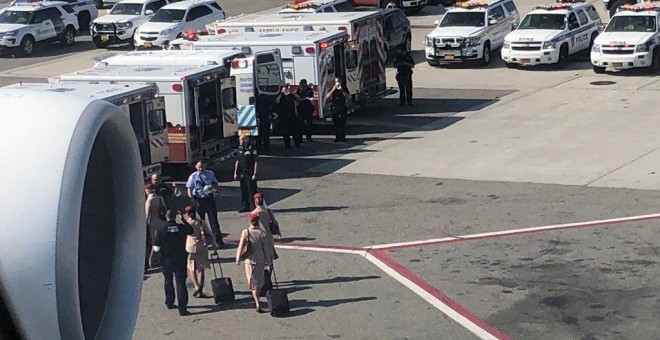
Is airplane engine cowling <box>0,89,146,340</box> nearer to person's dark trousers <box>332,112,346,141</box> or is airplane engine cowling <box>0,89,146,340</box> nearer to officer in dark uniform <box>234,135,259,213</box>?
officer in dark uniform <box>234,135,259,213</box>

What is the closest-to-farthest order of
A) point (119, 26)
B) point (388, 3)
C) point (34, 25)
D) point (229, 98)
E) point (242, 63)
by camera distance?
point (229, 98)
point (242, 63)
point (119, 26)
point (34, 25)
point (388, 3)

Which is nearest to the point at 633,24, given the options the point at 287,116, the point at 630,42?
the point at 630,42

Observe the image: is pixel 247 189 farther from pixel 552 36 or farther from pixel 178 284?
pixel 552 36

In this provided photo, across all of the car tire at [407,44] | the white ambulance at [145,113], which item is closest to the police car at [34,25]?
the car tire at [407,44]

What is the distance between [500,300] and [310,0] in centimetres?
2570

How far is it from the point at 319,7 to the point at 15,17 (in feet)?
36.3

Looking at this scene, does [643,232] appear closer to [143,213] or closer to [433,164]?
[433,164]

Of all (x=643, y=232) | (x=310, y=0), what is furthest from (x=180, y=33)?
(x=643, y=232)

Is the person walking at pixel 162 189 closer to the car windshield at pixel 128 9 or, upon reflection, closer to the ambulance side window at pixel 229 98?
the ambulance side window at pixel 229 98

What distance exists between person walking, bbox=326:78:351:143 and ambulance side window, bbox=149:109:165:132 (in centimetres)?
509

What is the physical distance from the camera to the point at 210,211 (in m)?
18.0

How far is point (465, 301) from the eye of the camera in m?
14.7

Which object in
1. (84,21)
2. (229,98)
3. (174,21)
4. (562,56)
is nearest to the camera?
(229,98)

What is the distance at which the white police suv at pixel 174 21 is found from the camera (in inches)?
1490
